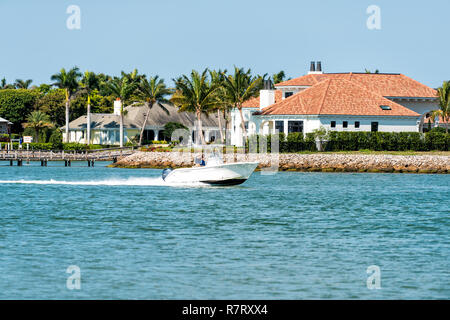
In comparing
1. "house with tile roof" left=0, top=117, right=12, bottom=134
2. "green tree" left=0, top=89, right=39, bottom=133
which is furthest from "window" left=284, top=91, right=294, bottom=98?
"green tree" left=0, top=89, right=39, bottom=133

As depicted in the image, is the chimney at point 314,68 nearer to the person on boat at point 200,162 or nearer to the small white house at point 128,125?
the small white house at point 128,125

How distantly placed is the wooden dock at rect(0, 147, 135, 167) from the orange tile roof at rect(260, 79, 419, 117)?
2270cm

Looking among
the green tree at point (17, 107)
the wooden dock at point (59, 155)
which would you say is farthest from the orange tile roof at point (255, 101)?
the green tree at point (17, 107)

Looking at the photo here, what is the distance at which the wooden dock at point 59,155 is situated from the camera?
95812mm

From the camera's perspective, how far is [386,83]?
9319cm

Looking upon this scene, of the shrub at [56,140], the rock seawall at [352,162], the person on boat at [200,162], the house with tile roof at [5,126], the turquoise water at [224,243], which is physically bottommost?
the turquoise water at [224,243]

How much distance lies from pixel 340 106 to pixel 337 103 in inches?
29.8

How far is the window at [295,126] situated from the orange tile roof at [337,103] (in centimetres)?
117

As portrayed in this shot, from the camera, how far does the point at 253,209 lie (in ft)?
137

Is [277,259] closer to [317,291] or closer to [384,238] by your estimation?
[317,291]

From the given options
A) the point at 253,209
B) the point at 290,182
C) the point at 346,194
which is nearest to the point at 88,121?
the point at 290,182

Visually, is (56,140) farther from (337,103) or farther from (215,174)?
(215,174)

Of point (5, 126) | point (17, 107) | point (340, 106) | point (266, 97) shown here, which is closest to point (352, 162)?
point (340, 106)
